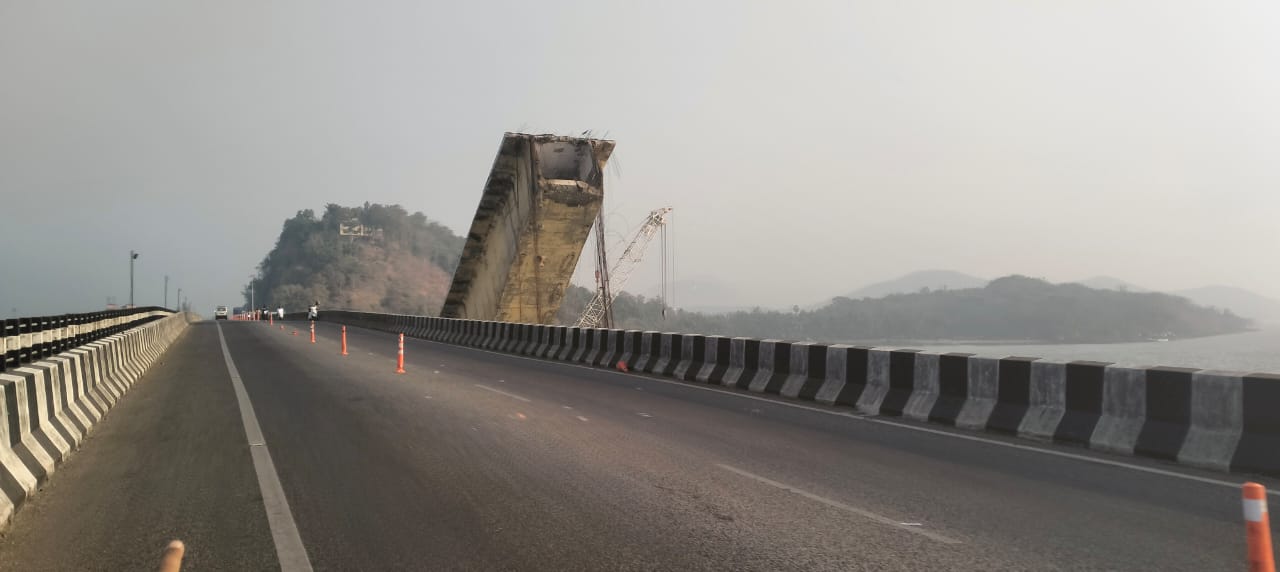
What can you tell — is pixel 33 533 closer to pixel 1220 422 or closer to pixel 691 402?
pixel 691 402

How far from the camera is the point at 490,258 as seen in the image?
1800 inches

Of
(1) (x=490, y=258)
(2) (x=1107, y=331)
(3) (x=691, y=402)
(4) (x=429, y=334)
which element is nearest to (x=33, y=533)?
(3) (x=691, y=402)

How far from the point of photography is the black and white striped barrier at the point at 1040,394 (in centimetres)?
794

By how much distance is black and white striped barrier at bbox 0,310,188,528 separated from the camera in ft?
21.3

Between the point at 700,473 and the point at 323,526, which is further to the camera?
the point at 700,473

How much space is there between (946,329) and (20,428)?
Result: 12044 cm

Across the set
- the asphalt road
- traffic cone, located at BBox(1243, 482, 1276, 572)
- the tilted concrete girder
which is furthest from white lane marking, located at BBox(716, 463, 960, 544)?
the tilted concrete girder

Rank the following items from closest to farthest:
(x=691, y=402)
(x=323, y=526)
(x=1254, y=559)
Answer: (x=1254, y=559) → (x=323, y=526) → (x=691, y=402)

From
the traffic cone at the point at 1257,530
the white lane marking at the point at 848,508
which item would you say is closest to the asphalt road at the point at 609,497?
the white lane marking at the point at 848,508

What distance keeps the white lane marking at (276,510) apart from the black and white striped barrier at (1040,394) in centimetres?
750

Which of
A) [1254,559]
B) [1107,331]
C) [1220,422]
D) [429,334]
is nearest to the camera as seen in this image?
[1254,559]

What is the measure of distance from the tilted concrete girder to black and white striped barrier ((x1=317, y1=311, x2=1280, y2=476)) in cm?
2244

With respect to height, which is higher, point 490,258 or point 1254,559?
point 490,258

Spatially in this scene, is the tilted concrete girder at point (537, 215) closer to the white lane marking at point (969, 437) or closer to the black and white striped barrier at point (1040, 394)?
the white lane marking at point (969, 437)
